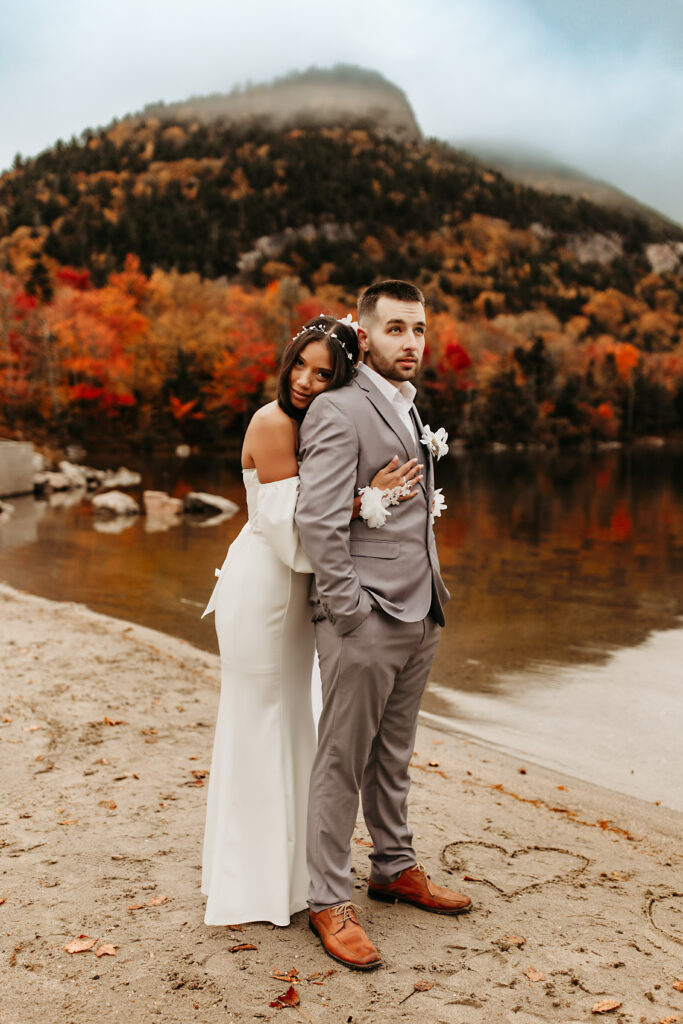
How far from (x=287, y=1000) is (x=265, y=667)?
118 centimetres

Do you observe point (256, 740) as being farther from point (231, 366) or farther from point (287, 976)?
point (231, 366)

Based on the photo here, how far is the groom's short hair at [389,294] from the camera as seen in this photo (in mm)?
3287

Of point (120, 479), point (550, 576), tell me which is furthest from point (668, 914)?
point (120, 479)

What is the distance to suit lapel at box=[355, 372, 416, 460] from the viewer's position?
3289mm

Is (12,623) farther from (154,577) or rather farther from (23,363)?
(23,363)

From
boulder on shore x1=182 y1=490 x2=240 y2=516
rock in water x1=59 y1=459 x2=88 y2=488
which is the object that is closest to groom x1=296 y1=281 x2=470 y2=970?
boulder on shore x1=182 y1=490 x2=240 y2=516

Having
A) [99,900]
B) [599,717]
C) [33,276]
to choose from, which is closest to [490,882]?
[99,900]

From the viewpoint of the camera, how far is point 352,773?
10.8 ft

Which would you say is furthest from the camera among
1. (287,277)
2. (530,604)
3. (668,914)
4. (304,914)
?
(287,277)

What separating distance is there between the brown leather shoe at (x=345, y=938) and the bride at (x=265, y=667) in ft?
0.67

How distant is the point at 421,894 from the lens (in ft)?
11.7

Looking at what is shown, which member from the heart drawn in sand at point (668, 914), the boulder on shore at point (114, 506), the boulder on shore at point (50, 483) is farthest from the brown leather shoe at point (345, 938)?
the boulder on shore at point (50, 483)

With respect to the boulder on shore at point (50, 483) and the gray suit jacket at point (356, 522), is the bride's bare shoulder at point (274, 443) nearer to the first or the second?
the gray suit jacket at point (356, 522)

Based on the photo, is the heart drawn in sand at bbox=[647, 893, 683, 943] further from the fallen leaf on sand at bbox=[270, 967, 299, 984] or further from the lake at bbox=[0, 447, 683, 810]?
the lake at bbox=[0, 447, 683, 810]
